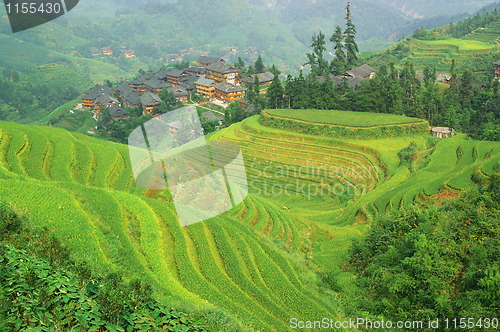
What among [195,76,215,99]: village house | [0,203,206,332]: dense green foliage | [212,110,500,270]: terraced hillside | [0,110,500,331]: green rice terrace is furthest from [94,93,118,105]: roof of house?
[0,203,206,332]: dense green foliage

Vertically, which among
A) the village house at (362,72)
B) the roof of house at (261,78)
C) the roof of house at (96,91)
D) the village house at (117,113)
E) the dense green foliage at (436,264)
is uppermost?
the dense green foliage at (436,264)

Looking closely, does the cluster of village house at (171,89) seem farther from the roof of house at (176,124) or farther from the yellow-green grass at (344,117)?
the yellow-green grass at (344,117)

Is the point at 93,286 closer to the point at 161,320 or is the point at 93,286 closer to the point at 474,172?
the point at 161,320

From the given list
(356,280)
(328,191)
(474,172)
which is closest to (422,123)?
(328,191)

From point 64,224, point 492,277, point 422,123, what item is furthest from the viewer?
point 422,123

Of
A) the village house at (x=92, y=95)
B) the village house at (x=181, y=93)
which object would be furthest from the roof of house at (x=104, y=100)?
the village house at (x=181, y=93)

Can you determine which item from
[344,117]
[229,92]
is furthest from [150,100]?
[344,117]

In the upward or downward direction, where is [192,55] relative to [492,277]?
downward

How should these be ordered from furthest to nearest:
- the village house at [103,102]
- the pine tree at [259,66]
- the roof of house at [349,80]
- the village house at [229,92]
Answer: the pine tree at [259,66]
the village house at [103,102]
the village house at [229,92]
the roof of house at [349,80]

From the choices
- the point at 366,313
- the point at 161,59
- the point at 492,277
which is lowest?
the point at 161,59
